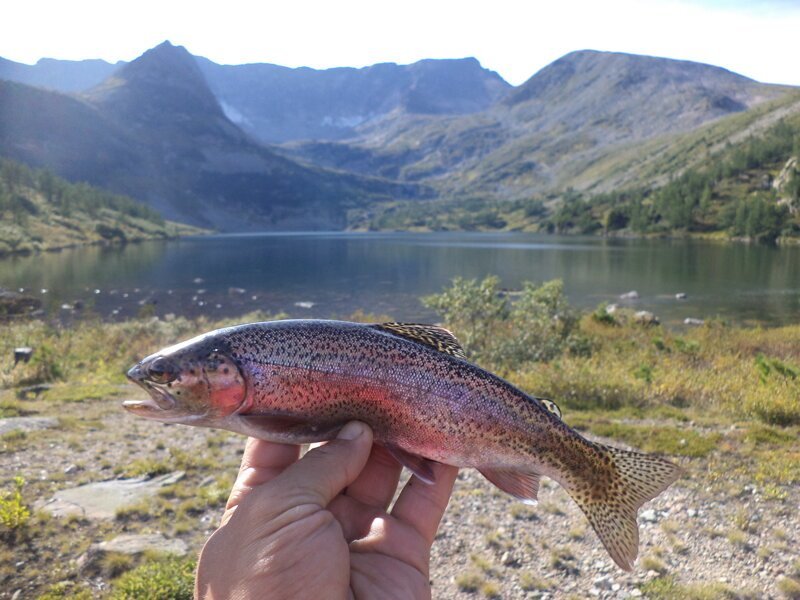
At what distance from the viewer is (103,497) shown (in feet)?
27.9

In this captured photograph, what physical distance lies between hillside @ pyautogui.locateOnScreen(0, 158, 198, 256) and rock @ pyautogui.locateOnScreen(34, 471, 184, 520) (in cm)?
10597

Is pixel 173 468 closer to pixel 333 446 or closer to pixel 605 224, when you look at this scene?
pixel 333 446

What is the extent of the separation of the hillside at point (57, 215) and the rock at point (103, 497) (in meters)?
106

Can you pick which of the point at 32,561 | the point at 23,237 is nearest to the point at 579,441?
the point at 32,561

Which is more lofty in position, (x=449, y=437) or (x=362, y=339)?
(x=362, y=339)

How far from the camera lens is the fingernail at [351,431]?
361 centimetres

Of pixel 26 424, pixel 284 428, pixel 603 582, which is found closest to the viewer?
pixel 284 428

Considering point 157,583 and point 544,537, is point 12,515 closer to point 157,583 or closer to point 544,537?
point 157,583

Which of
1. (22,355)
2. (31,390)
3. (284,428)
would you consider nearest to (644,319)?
(31,390)

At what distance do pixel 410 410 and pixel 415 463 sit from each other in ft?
1.38

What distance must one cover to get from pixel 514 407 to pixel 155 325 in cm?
3248

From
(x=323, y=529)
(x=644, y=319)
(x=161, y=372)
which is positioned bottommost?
(x=644, y=319)

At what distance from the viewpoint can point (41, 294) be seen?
51406 millimetres

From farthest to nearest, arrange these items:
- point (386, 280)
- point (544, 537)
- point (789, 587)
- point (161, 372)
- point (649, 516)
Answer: point (386, 280) < point (649, 516) < point (544, 537) < point (789, 587) < point (161, 372)
